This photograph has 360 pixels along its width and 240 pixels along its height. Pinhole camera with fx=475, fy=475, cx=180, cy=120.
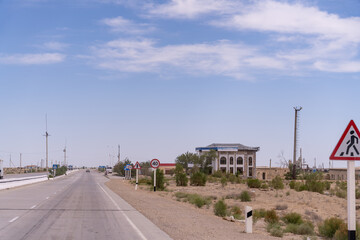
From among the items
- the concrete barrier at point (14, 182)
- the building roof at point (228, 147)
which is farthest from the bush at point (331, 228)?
the building roof at point (228, 147)

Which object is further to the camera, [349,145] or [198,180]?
[198,180]

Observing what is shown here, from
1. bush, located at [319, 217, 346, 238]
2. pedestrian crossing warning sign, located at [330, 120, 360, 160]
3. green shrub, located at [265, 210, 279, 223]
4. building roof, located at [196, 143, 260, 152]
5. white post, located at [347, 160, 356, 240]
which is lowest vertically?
green shrub, located at [265, 210, 279, 223]

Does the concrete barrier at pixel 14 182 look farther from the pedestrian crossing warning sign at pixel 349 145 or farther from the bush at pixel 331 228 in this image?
the pedestrian crossing warning sign at pixel 349 145

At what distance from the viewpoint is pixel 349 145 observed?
30.8 feet

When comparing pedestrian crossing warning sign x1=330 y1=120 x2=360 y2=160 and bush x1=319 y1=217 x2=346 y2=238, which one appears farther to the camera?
bush x1=319 y1=217 x2=346 y2=238

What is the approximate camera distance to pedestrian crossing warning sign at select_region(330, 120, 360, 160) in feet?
30.7

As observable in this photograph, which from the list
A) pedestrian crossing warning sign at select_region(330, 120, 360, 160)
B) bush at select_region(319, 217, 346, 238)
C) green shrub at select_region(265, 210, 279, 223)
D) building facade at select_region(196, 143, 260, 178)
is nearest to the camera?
pedestrian crossing warning sign at select_region(330, 120, 360, 160)

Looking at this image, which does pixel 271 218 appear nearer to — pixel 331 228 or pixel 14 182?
pixel 331 228

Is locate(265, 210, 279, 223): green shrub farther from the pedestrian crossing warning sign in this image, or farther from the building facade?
the building facade

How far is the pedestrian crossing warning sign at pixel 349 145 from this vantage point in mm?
9352


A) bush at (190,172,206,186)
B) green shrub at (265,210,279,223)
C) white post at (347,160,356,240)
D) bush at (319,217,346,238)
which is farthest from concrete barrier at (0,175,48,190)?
white post at (347,160,356,240)

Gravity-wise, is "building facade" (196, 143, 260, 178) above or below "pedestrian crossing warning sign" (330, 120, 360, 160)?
below

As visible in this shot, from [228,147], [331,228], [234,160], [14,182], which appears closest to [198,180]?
[14,182]

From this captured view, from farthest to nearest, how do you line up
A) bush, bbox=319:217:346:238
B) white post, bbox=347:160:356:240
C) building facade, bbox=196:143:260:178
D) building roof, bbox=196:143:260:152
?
building roof, bbox=196:143:260:152, building facade, bbox=196:143:260:178, bush, bbox=319:217:346:238, white post, bbox=347:160:356:240
